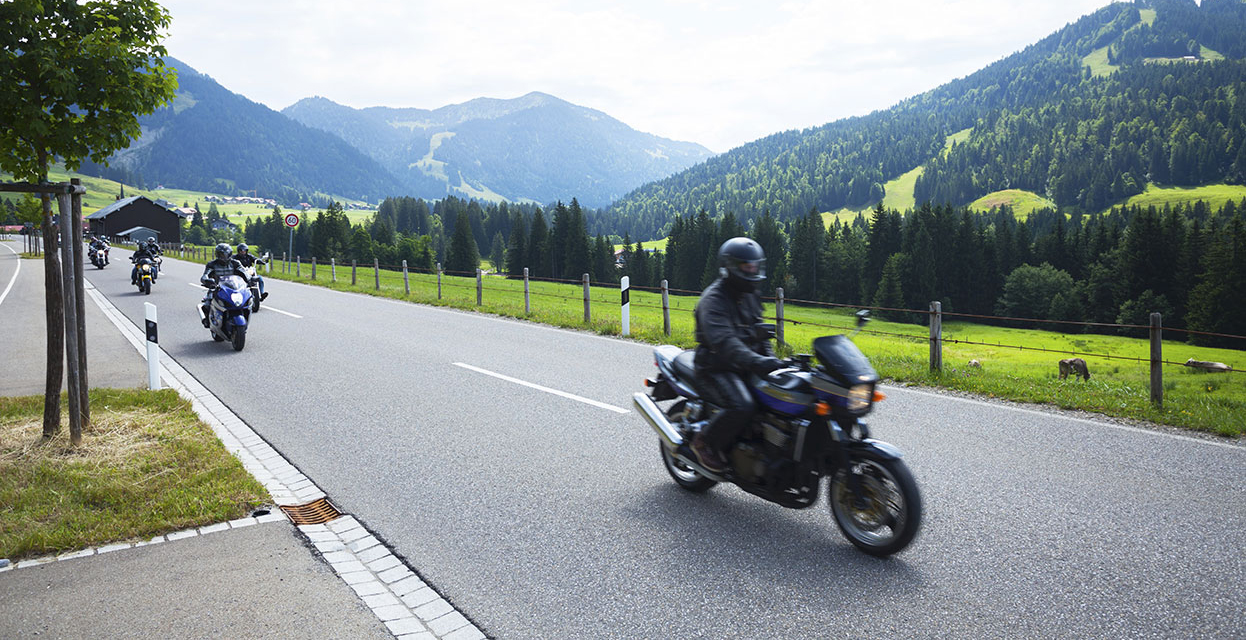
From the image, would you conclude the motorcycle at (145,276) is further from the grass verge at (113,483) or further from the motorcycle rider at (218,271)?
the grass verge at (113,483)

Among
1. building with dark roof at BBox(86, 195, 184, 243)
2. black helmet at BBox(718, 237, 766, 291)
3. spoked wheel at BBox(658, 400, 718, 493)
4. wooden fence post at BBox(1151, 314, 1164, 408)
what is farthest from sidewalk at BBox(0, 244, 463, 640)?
building with dark roof at BBox(86, 195, 184, 243)

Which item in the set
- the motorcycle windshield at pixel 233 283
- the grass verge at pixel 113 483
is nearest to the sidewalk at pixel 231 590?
the grass verge at pixel 113 483

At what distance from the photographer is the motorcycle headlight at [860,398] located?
401cm

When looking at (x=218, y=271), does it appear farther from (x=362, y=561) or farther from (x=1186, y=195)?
(x=1186, y=195)

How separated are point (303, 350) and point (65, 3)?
7.11 m

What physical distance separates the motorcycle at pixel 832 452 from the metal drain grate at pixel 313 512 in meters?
2.58

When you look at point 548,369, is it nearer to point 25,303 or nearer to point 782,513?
point 782,513

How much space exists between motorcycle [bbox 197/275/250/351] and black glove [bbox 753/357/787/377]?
10.3m

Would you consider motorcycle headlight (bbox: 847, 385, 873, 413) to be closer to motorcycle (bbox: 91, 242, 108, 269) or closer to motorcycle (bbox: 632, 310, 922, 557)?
motorcycle (bbox: 632, 310, 922, 557)

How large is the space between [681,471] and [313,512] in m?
2.53

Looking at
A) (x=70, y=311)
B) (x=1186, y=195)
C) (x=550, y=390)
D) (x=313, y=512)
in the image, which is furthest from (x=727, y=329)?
(x=1186, y=195)

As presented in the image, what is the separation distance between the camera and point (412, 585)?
389cm

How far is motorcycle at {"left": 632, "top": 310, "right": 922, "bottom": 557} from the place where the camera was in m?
4.01

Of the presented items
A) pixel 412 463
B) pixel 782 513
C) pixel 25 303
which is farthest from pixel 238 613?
pixel 25 303
